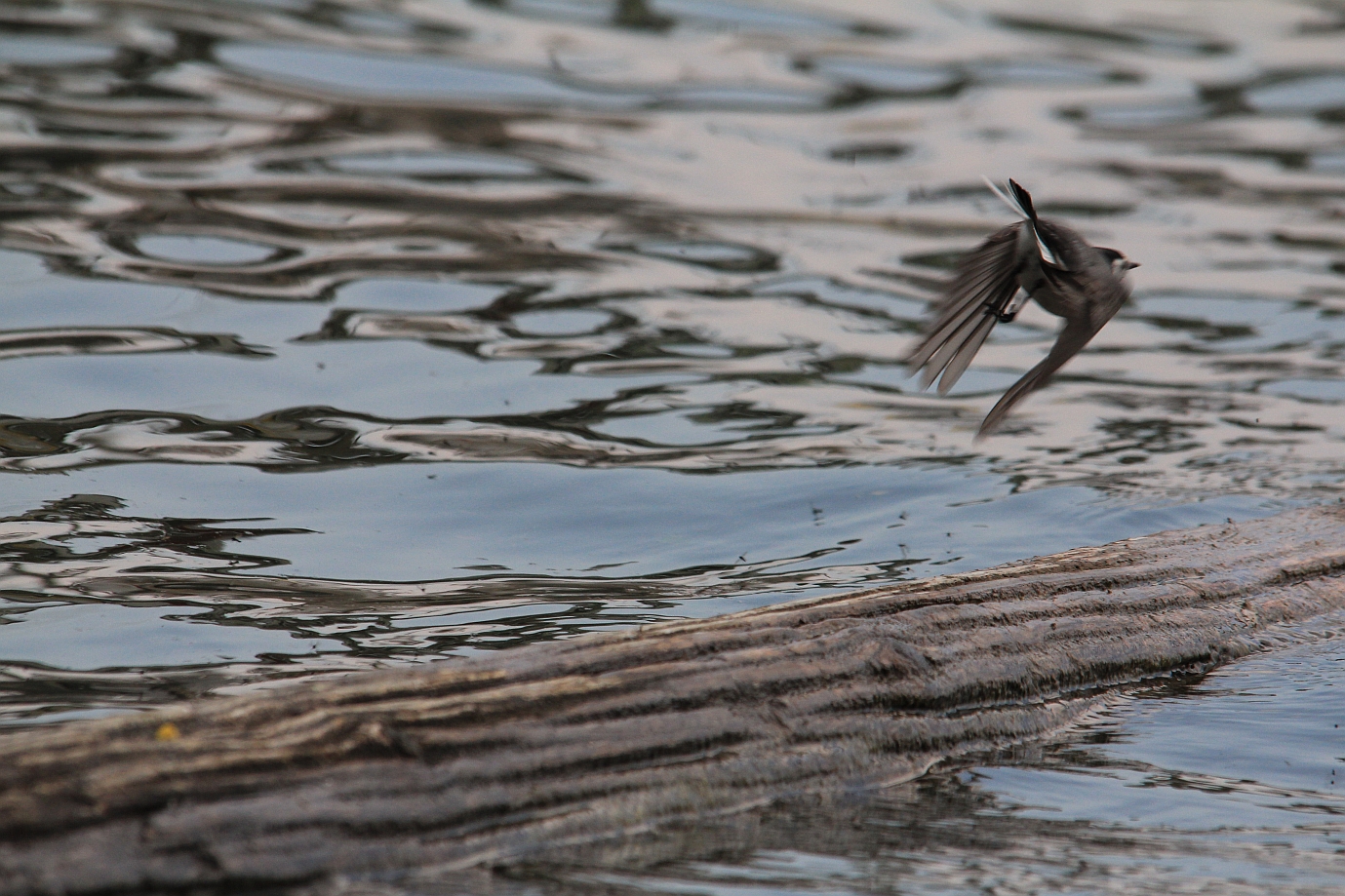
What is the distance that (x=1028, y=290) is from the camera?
3.64m

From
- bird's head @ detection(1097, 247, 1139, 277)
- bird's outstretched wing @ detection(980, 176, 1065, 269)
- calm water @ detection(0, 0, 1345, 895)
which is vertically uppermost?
bird's outstretched wing @ detection(980, 176, 1065, 269)

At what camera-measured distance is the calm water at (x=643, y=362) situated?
11.0 feet

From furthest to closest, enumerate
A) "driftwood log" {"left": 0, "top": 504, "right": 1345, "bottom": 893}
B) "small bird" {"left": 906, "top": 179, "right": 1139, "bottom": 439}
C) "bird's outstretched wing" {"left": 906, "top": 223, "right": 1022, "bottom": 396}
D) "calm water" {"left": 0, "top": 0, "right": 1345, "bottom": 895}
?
"bird's outstretched wing" {"left": 906, "top": 223, "right": 1022, "bottom": 396} → "small bird" {"left": 906, "top": 179, "right": 1139, "bottom": 439} → "calm water" {"left": 0, "top": 0, "right": 1345, "bottom": 895} → "driftwood log" {"left": 0, "top": 504, "right": 1345, "bottom": 893}

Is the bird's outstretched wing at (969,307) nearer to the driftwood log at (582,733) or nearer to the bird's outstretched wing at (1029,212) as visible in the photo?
the bird's outstretched wing at (1029,212)

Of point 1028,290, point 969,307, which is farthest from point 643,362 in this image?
point 1028,290

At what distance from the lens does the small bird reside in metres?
3.51

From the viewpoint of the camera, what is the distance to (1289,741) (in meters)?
3.38

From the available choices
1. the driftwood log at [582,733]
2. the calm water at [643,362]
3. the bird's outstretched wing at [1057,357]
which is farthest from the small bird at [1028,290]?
the calm water at [643,362]

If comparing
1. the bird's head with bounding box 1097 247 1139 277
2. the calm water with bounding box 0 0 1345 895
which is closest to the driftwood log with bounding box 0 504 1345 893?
the calm water with bounding box 0 0 1345 895

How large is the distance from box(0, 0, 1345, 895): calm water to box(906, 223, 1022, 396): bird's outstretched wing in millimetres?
769

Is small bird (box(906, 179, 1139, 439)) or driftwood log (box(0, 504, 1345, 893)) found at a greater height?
small bird (box(906, 179, 1139, 439))

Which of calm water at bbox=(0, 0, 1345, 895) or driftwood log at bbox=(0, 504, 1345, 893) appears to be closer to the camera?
driftwood log at bbox=(0, 504, 1345, 893)

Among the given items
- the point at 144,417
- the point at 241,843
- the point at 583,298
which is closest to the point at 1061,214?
the point at 583,298

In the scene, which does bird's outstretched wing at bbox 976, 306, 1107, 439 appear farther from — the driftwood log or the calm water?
the calm water
